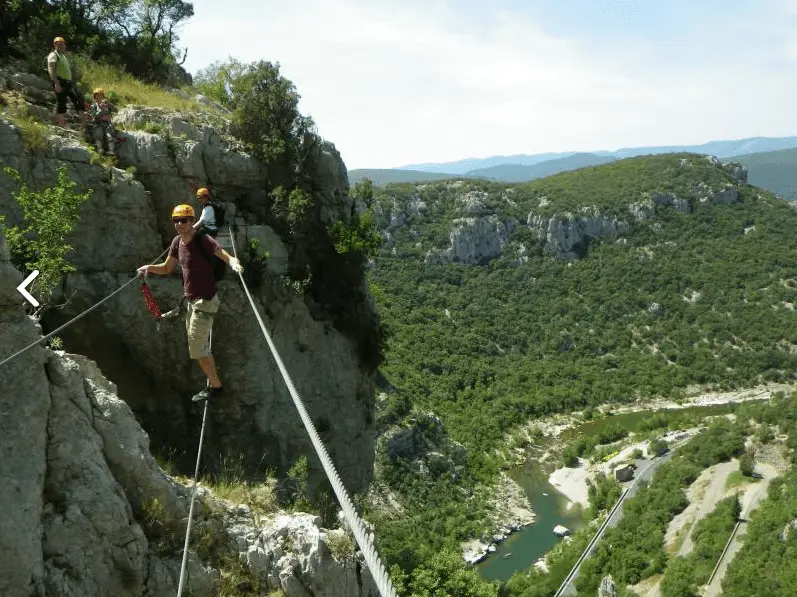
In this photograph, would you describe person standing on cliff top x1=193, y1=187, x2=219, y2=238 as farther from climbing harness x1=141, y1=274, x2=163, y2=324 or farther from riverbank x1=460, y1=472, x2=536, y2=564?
riverbank x1=460, y1=472, x2=536, y2=564

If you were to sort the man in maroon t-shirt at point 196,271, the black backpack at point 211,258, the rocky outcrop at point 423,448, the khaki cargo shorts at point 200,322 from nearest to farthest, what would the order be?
the man in maroon t-shirt at point 196,271, the black backpack at point 211,258, the khaki cargo shorts at point 200,322, the rocky outcrop at point 423,448

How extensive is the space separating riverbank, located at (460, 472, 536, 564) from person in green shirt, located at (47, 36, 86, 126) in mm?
52190

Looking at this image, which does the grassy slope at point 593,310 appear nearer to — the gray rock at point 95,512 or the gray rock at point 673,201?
the gray rock at point 673,201

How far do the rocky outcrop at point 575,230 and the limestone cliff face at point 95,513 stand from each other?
125155 millimetres

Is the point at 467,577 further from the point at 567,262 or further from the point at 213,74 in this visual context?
the point at 567,262

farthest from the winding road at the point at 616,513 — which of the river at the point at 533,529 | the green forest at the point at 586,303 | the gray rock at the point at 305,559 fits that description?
the gray rock at the point at 305,559

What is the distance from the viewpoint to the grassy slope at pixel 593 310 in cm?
9606

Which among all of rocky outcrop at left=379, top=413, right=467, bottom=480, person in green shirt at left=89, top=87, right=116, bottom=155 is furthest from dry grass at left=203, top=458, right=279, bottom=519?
rocky outcrop at left=379, top=413, right=467, bottom=480

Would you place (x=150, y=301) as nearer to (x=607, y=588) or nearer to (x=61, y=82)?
(x=61, y=82)

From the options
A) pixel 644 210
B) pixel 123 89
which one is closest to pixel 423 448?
pixel 123 89

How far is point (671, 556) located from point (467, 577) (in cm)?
3610

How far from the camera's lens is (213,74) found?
30.0m

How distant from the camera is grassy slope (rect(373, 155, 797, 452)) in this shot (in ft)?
315

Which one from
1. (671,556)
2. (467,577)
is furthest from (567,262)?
(467,577)
